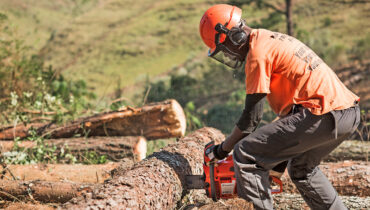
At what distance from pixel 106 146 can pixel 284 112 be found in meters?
2.92

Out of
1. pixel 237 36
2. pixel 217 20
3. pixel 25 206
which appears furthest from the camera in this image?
pixel 25 206

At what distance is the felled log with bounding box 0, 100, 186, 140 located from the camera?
5277 millimetres

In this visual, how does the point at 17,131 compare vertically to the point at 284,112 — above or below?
below

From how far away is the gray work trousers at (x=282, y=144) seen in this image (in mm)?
2770

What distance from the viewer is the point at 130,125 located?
17.9ft

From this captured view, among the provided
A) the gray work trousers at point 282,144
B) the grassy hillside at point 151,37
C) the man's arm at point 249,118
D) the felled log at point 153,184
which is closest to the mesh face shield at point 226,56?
the man's arm at point 249,118

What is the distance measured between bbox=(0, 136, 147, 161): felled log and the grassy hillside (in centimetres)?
895

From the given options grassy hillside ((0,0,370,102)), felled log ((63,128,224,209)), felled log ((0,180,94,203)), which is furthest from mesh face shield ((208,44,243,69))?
grassy hillside ((0,0,370,102))

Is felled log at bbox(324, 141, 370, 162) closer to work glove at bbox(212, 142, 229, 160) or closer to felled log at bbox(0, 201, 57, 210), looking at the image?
work glove at bbox(212, 142, 229, 160)

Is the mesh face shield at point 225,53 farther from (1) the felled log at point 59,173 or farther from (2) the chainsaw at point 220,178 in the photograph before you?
(1) the felled log at point 59,173

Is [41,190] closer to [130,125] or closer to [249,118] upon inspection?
[130,125]

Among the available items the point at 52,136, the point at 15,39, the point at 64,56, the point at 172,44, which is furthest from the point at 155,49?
the point at 52,136

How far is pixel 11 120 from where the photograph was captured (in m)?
6.24

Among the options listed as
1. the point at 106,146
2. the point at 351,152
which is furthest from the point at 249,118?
the point at 351,152
